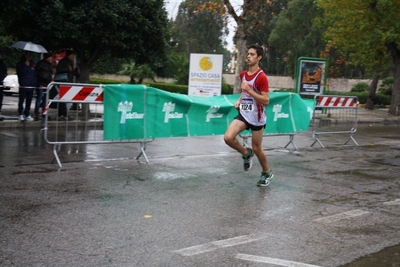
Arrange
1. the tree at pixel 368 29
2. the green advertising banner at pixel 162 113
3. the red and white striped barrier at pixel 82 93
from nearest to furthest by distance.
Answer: the red and white striped barrier at pixel 82 93
the green advertising banner at pixel 162 113
the tree at pixel 368 29

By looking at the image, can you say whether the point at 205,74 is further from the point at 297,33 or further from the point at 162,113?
the point at 297,33

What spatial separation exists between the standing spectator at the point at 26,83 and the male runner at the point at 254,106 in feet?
28.0

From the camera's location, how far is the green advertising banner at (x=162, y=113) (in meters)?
10.2

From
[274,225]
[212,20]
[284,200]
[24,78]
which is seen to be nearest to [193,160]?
[284,200]

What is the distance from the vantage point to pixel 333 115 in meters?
19.0

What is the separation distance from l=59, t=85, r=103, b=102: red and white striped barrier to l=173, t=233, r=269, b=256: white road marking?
508 cm

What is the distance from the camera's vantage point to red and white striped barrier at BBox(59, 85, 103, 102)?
9977mm

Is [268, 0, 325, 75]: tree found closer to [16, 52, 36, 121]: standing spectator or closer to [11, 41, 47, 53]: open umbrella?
[11, 41, 47, 53]: open umbrella

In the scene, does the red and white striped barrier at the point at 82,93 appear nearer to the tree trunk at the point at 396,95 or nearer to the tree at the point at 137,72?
the tree trunk at the point at 396,95

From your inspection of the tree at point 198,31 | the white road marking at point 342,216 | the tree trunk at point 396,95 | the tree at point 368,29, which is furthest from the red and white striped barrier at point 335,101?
the tree at point 198,31

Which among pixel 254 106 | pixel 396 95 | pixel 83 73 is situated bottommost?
pixel 396 95

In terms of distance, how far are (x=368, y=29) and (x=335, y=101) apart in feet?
51.4

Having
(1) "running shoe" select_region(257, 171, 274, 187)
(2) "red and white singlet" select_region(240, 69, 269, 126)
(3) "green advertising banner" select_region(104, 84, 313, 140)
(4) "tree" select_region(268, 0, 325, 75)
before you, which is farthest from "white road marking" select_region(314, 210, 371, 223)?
(4) "tree" select_region(268, 0, 325, 75)

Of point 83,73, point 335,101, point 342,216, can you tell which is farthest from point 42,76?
point 342,216
